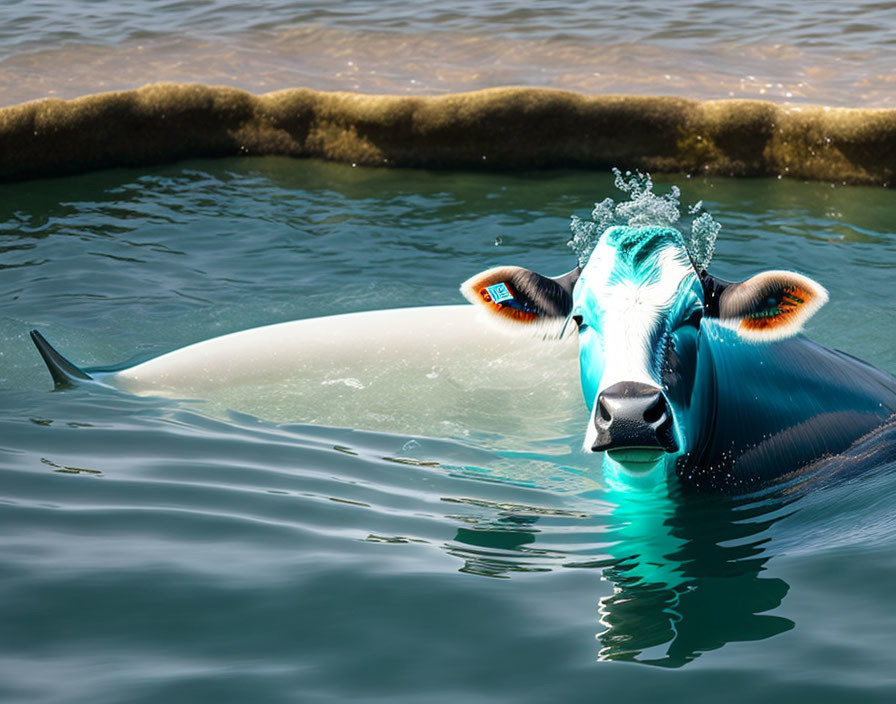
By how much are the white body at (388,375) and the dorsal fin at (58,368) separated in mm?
138

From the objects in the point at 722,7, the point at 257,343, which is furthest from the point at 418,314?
the point at 722,7

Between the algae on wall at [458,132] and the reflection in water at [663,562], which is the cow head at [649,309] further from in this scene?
the algae on wall at [458,132]

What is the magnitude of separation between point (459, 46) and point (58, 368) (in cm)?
804

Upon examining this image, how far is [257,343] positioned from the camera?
5625 mm

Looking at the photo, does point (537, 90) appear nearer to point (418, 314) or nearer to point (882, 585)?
point (418, 314)

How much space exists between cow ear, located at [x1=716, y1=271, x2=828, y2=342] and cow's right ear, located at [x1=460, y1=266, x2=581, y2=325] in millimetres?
509

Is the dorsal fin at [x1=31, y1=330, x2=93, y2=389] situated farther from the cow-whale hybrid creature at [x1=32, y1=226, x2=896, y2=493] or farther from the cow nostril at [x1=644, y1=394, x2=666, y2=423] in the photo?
the cow nostril at [x1=644, y1=394, x2=666, y2=423]

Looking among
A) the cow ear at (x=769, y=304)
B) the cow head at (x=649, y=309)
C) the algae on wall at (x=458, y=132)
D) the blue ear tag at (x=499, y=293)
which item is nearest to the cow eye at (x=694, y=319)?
the cow head at (x=649, y=309)

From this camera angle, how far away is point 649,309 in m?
3.50

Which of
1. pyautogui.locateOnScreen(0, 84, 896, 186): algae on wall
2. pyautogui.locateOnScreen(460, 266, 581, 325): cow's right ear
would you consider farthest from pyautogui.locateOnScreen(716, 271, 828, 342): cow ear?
pyautogui.locateOnScreen(0, 84, 896, 186): algae on wall

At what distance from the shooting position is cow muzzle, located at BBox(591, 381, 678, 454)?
301cm

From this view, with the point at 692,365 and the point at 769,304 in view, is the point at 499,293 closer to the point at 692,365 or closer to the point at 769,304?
the point at 692,365

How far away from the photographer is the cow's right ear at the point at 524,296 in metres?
3.96

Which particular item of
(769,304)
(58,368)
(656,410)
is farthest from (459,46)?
(656,410)
